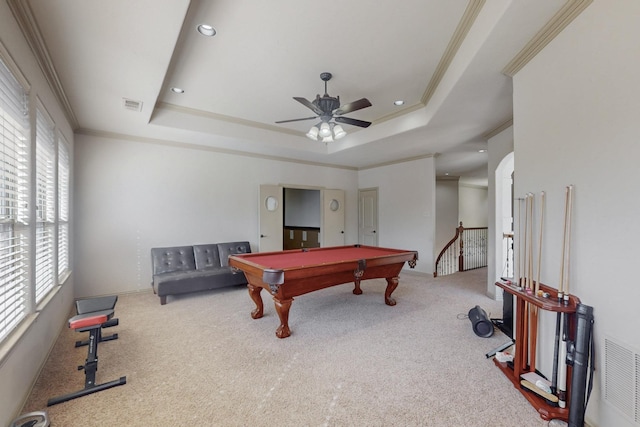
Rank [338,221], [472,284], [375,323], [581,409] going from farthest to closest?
1. [338,221]
2. [472,284]
3. [375,323]
4. [581,409]

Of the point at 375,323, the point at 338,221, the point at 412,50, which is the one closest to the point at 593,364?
the point at 375,323

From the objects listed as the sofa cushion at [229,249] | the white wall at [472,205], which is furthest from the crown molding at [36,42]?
the white wall at [472,205]

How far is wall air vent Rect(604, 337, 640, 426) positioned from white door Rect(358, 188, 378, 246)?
5.38 meters

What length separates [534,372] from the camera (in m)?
2.15

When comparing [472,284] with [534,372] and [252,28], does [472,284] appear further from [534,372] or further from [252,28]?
[252,28]

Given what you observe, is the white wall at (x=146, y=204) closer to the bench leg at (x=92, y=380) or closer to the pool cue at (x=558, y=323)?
the bench leg at (x=92, y=380)

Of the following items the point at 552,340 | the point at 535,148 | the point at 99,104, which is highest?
the point at 99,104

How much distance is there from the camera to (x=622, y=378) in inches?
58.1

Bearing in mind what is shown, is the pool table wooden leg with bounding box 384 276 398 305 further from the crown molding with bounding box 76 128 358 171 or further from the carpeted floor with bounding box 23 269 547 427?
the crown molding with bounding box 76 128 358 171

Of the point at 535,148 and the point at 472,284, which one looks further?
the point at 472,284

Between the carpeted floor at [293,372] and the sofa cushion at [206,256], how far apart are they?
114cm

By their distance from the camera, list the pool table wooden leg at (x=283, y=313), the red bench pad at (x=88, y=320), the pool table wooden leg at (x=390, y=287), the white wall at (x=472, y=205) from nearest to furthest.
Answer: the red bench pad at (x=88, y=320), the pool table wooden leg at (x=283, y=313), the pool table wooden leg at (x=390, y=287), the white wall at (x=472, y=205)

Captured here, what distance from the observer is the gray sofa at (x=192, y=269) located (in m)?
4.11

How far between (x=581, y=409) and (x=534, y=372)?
0.58 m
